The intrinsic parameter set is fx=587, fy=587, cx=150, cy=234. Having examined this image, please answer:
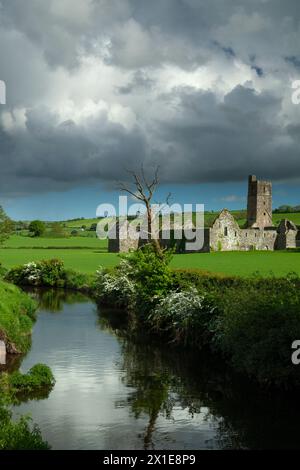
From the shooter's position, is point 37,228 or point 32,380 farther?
point 37,228

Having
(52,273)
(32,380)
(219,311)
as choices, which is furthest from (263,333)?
(52,273)

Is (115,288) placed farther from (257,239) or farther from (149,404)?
(257,239)

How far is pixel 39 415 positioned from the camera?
17578 millimetres

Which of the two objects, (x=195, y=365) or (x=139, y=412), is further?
(x=195, y=365)

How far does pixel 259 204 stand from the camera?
117 metres

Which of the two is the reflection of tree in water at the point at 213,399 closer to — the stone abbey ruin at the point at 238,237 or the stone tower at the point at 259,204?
the stone abbey ruin at the point at 238,237

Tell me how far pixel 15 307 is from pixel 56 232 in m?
132

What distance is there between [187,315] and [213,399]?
7717 mm

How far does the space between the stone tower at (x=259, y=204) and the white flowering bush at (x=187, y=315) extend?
87.8 metres

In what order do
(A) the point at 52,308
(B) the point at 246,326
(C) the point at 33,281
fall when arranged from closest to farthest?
(B) the point at 246,326
(A) the point at 52,308
(C) the point at 33,281

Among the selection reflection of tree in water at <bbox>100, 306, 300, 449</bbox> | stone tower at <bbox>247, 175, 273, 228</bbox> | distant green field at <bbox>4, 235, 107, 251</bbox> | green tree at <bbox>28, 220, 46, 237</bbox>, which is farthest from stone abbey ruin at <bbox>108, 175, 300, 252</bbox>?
green tree at <bbox>28, 220, 46, 237</bbox>
